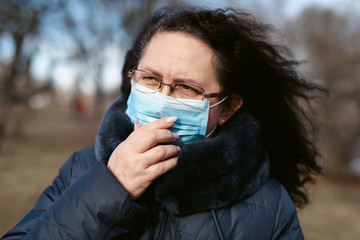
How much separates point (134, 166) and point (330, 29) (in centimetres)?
1197

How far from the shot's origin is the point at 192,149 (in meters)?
1.45

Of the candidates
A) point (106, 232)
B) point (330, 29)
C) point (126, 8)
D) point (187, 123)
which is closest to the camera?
point (106, 232)

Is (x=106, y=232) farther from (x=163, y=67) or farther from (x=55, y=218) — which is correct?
(x=163, y=67)

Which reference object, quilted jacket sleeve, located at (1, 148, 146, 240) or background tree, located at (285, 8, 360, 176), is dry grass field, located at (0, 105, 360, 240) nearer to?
background tree, located at (285, 8, 360, 176)

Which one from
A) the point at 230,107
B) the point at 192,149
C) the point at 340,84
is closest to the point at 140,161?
the point at 192,149

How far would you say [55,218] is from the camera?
3.89 feet

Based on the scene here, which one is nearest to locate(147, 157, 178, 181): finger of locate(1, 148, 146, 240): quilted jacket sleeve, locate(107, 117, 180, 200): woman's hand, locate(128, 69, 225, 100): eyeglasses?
locate(107, 117, 180, 200): woman's hand

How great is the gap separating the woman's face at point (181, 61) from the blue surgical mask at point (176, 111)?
68mm

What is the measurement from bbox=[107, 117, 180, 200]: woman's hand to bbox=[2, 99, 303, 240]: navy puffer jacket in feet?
0.16

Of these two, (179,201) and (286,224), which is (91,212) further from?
(286,224)

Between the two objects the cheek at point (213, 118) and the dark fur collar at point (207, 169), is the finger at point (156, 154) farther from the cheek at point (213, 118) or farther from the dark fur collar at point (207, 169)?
the cheek at point (213, 118)

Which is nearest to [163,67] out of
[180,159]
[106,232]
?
[180,159]

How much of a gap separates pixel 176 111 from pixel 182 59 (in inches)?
12.1

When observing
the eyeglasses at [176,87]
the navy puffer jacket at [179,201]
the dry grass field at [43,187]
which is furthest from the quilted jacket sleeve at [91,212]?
the dry grass field at [43,187]
